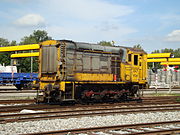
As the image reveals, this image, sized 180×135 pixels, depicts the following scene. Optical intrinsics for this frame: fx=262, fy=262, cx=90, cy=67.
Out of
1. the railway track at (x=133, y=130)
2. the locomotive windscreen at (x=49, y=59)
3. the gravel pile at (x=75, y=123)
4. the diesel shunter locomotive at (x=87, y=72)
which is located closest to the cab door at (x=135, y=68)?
the diesel shunter locomotive at (x=87, y=72)

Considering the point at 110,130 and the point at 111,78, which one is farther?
the point at 111,78

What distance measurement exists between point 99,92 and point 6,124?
8191 millimetres

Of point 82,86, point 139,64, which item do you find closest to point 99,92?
point 82,86

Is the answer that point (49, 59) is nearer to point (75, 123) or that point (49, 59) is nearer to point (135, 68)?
point (135, 68)

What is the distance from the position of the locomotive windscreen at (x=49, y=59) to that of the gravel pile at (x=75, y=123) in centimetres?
566

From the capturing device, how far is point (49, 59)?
1576 centimetres

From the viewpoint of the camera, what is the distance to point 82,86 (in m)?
15.8

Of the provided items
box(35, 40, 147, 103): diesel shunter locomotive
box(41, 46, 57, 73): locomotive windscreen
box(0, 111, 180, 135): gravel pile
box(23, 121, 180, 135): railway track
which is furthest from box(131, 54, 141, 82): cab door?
box(23, 121, 180, 135): railway track

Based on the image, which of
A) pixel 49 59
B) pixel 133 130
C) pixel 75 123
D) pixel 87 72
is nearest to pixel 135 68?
pixel 87 72

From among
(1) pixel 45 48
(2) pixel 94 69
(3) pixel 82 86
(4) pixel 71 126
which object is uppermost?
(1) pixel 45 48

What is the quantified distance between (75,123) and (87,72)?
23.1 ft

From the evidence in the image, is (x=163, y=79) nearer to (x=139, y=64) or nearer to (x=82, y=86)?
(x=139, y=64)

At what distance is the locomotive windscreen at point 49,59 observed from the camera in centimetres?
1546

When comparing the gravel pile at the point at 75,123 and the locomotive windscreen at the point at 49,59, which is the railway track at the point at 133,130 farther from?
the locomotive windscreen at the point at 49,59
